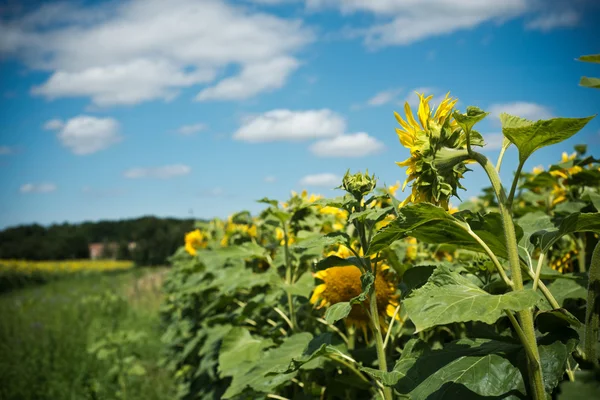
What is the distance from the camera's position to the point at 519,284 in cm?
104

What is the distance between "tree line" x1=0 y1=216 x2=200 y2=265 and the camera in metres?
36.2

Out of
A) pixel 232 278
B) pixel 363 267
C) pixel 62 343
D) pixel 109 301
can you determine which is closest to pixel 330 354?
pixel 363 267

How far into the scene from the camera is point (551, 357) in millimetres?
1063

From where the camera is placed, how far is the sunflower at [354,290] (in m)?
1.92

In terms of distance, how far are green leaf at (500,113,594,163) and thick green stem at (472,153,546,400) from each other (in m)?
0.04

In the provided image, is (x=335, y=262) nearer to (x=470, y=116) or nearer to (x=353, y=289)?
(x=353, y=289)

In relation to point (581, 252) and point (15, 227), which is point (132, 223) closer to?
point (15, 227)

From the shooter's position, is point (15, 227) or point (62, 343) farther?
point (15, 227)

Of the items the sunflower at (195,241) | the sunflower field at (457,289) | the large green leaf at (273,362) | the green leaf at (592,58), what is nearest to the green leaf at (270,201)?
the sunflower field at (457,289)

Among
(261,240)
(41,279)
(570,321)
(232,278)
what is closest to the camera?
(570,321)

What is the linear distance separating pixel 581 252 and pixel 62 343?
7729mm

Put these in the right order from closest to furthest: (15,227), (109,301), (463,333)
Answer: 1. (463,333)
2. (109,301)
3. (15,227)

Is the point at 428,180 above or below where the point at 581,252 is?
above

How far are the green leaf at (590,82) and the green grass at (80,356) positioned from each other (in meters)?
5.21
